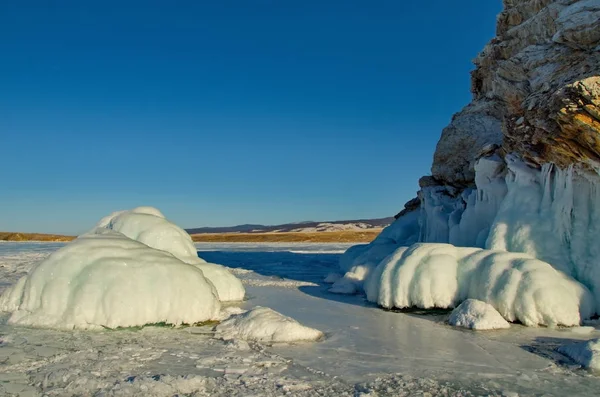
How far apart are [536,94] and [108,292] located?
802cm

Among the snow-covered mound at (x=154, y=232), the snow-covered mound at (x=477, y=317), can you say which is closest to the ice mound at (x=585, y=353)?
the snow-covered mound at (x=477, y=317)

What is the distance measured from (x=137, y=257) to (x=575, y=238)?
6889 millimetres

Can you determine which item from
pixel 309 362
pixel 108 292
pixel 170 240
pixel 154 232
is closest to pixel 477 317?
pixel 309 362

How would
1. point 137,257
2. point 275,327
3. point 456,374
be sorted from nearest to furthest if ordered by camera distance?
point 456,374
point 275,327
point 137,257

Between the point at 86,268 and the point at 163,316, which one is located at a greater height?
the point at 86,268

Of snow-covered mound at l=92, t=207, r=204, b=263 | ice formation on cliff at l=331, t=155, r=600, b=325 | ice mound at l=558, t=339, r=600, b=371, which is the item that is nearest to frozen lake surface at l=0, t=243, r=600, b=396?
ice mound at l=558, t=339, r=600, b=371

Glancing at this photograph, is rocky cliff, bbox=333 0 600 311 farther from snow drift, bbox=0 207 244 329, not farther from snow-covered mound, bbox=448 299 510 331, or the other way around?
snow drift, bbox=0 207 244 329

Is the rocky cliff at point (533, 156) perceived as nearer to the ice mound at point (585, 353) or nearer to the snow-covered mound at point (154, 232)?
the ice mound at point (585, 353)

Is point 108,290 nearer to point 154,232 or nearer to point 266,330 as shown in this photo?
point 266,330

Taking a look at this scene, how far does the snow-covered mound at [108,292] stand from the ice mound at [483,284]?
308 cm

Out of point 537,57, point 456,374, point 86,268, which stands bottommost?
point 456,374

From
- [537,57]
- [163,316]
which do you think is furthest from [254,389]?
[537,57]

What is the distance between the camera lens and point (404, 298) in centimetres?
829

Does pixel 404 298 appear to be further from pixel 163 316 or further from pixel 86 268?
pixel 86 268
